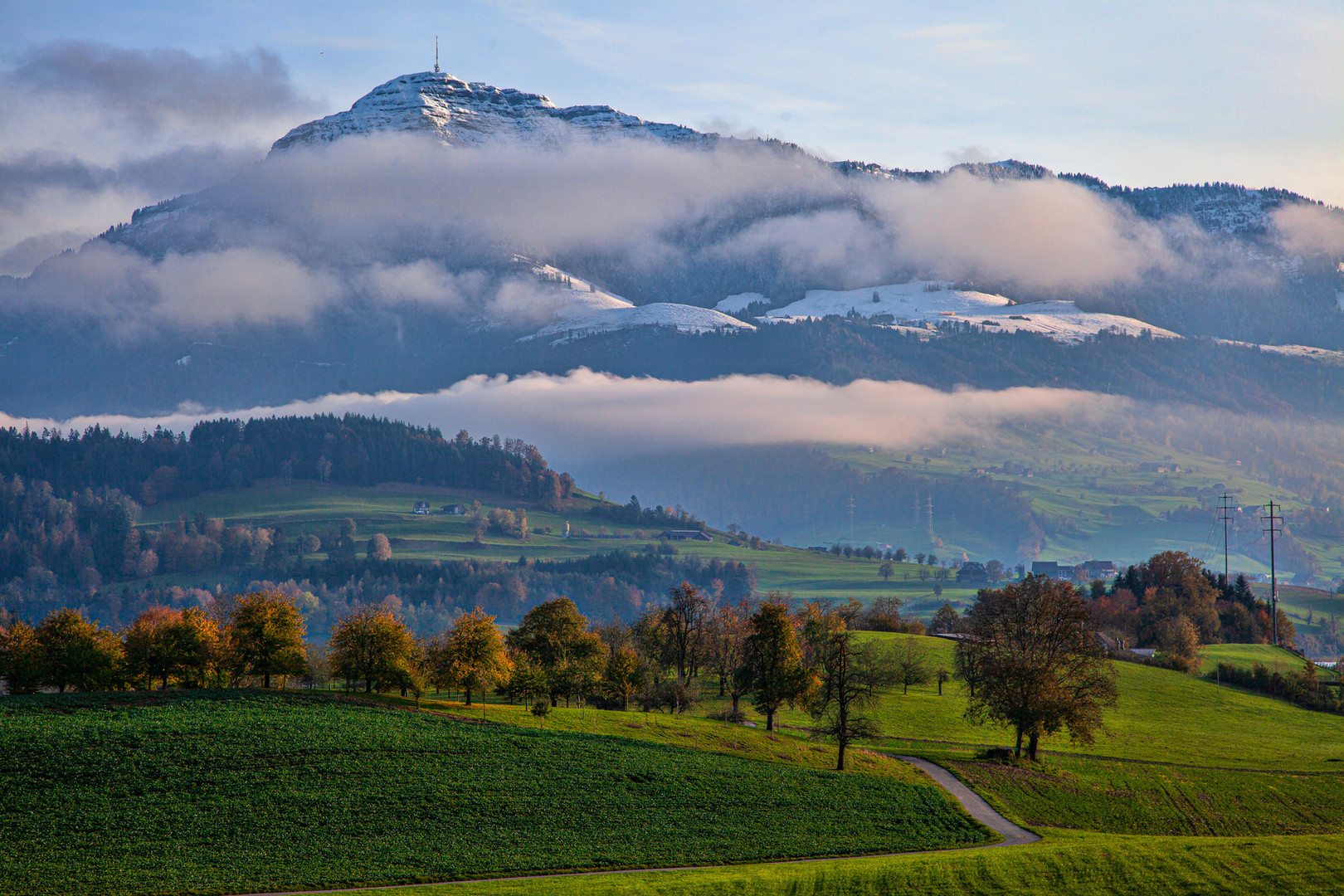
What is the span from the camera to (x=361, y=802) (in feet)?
232

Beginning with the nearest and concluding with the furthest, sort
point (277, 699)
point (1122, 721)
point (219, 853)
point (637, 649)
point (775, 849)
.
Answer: point (219, 853)
point (775, 849)
point (277, 699)
point (1122, 721)
point (637, 649)

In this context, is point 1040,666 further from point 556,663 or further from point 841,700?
point 556,663

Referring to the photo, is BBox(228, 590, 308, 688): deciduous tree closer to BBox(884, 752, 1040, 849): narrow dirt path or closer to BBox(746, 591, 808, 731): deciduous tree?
BBox(746, 591, 808, 731): deciduous tree

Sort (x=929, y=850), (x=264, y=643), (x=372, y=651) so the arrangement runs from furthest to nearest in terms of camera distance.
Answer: (x=264, y=643) → (x=372, y=651) → (x=929, y=850)

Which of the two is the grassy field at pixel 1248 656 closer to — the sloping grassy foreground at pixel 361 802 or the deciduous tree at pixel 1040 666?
the deciduous tree at pixel 1040 666

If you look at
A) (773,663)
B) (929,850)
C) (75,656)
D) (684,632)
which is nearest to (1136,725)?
(773,663)

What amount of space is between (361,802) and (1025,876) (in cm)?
4447

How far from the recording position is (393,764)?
77.1 meters

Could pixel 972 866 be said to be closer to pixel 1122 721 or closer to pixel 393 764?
pixel 393 764

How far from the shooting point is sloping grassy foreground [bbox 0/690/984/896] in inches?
2422

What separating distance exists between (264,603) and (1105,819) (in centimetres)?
8241

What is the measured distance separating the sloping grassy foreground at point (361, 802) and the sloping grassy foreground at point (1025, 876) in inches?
171

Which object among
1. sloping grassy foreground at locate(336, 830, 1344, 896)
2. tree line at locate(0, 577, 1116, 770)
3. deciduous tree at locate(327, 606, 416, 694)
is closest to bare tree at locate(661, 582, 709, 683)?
tree line at locate(0, 577, 1116, 770)

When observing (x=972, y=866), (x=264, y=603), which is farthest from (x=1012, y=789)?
(x=264, y=603)
